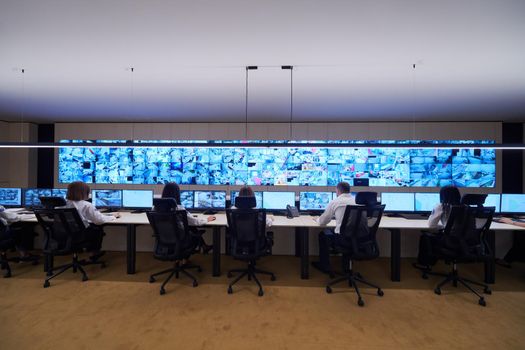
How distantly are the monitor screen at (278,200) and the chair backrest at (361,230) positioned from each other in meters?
1.22

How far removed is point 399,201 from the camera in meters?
3.66

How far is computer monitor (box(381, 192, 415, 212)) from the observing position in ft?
12.0

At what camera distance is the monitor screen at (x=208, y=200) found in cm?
387

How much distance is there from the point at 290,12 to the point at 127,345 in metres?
3.03

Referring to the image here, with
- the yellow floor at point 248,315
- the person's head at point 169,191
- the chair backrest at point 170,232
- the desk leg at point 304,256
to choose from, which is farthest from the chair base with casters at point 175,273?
the desk leg at point 304,256

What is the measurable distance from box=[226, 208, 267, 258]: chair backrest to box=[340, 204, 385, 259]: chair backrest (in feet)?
3.34

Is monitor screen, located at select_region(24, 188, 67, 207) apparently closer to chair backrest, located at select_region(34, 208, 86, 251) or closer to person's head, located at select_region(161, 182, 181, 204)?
chair backrest, located at select_region(34, 208, 86, 251)

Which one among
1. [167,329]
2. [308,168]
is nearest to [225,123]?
[308,168]

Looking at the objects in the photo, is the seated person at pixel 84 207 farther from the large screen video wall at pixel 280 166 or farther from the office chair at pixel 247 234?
the office chair at pixel 247 234

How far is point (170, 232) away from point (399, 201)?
358 centimetres

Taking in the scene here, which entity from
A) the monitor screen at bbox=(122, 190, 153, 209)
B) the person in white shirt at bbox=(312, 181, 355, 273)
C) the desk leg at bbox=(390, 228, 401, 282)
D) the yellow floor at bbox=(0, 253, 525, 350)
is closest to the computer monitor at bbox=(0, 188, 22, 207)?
the yellow floor at bbox=(0, 253, 525, 350)

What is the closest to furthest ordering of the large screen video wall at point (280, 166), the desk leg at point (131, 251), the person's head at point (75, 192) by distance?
1. the person's head at point (75, 192)
2. the desk leg at point (131, 251)
3. the large screen video wall at point (280, 166)

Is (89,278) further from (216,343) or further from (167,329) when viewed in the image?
(216,343)

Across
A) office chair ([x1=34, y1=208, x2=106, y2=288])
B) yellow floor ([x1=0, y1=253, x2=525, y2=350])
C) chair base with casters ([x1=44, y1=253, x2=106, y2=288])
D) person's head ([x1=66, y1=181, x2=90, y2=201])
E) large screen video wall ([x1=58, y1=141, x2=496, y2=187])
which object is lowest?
yellow floor ([x1=0, y1=253, x2=525, y2=350])
